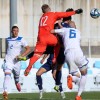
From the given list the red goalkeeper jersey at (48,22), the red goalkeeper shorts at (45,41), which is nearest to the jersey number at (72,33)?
the red goalkeeper shorts at (45,41)

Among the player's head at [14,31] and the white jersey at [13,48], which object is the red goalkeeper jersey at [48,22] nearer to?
the player's head at [14,31]

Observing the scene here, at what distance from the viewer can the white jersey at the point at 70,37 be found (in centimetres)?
1745

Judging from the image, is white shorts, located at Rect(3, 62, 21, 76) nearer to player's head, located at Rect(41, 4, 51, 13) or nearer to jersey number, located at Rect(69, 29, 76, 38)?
player's head, located at Rect(41, 4, 51, 13)

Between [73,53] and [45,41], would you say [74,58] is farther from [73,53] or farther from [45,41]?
[45,41]

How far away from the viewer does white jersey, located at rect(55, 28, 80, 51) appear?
687 inches

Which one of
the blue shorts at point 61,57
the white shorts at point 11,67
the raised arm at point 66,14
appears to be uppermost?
the raised arm at point 66,14

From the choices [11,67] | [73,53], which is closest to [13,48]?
[11,67]

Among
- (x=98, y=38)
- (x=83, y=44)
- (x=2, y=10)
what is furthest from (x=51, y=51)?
(x=2, y=10)

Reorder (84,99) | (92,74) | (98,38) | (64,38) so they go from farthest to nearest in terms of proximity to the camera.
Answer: (98,38) < (92,74) < (84,99) < (64,38)

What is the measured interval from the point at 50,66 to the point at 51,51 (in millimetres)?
844

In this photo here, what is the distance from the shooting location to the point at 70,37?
1752 cm

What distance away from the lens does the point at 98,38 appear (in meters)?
33.0

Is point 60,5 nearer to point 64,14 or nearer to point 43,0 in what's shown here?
point 43,0

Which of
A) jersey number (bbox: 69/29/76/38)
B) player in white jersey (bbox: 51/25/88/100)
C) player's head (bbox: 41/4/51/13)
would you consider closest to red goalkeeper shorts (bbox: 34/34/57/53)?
player's head (bbox: 41/4/51/13)
